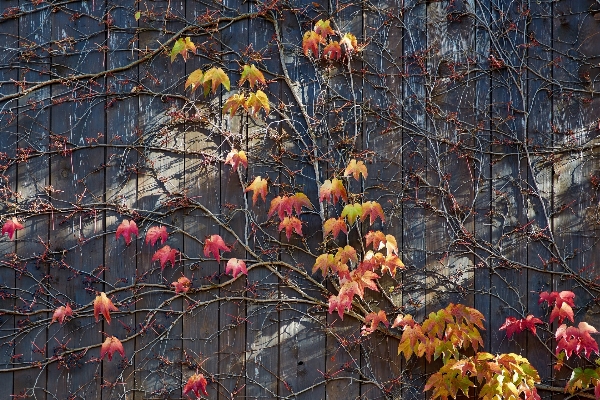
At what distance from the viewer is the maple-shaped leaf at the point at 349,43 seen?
293cm

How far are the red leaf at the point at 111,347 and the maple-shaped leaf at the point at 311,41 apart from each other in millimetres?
1463

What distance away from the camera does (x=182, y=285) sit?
2.92m

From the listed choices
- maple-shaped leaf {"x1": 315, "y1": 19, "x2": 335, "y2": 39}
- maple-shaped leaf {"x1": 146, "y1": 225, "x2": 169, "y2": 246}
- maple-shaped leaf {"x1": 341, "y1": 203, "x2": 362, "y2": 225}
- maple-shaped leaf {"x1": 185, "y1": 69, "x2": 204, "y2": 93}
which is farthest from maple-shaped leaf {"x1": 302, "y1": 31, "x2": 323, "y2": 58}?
maple-shaped leaf {"x1": 146, "y1": 225, "x2": 169, "y2": 246}

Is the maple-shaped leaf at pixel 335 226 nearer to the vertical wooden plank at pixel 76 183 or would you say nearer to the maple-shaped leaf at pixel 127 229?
the maple-shaped leaf at pixel 127 229

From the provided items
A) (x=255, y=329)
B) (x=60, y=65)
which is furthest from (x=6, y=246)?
(x=255, y=329)

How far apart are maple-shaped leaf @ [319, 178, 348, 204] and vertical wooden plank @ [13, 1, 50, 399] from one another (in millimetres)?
1216

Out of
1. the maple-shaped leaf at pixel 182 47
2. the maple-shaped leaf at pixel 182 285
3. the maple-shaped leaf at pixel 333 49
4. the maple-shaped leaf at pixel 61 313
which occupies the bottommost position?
the maple-shaped leaf at pixel 61 313

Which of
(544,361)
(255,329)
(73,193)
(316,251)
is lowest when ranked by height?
(544,361)

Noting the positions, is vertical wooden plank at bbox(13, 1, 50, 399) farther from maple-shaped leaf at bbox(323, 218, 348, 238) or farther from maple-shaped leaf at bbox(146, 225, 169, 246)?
maple-shaped leaf at bbox(323, 218, 348, 238)

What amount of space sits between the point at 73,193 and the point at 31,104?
17.2 inches

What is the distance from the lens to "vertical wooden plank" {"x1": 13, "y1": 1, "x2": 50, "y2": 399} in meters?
2.95

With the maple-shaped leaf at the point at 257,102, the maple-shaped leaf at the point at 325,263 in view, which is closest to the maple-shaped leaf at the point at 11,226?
the maple-shaped leaf at the point at 257,102

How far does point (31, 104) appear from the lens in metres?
3.01

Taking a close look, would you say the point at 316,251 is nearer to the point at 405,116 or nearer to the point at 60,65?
the point at 405,116
